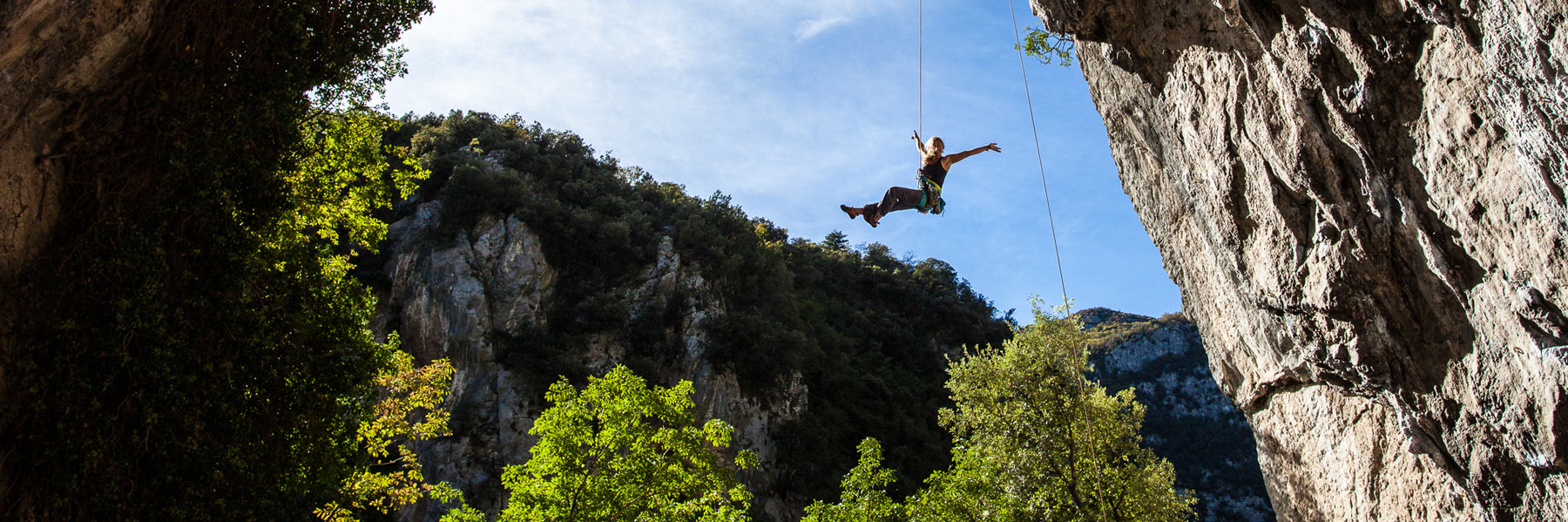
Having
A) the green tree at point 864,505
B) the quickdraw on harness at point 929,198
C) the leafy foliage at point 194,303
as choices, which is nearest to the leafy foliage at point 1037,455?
the green tree at point 864,505

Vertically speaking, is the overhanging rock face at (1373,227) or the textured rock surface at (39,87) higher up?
the textured rock surface at (39,87)

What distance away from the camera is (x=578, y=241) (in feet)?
101

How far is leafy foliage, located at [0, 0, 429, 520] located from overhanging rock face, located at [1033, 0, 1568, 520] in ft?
30.0

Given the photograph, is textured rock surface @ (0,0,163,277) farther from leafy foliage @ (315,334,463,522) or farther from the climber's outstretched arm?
the climber's outstretched arm

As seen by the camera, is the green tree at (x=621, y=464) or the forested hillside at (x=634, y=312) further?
the forested hillside at (x=634, y=312)

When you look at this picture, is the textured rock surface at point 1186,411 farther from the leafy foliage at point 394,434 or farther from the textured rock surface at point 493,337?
the leafy foliage at point 394,434

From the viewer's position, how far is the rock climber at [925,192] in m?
11.1

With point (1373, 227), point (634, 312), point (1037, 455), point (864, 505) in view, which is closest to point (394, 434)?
point (864, 505)

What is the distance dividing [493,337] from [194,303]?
18.4 m

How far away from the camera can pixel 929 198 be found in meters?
Result: 11.4

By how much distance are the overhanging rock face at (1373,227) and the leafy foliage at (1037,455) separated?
227 inches

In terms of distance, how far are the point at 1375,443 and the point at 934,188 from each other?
18.9ft

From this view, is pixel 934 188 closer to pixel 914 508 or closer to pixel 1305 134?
pixel 1305 134

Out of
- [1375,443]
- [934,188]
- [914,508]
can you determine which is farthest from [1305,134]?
[914,508]
